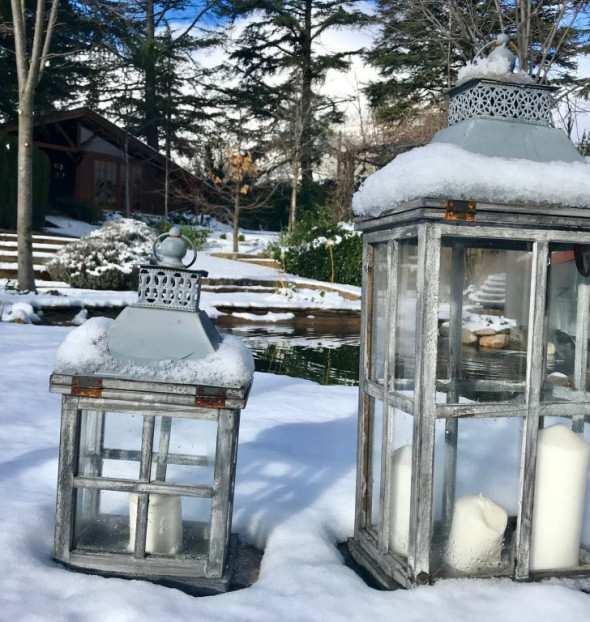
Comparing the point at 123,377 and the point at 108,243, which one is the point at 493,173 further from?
the point at 108,243

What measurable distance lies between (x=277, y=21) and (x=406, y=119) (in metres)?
11.6

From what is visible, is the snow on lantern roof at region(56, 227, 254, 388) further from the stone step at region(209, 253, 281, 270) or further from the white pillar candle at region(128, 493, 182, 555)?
the stone step at region(209, 253, 281, 270)

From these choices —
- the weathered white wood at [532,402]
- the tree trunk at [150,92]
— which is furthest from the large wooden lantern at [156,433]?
the tree trunk at [150,92]

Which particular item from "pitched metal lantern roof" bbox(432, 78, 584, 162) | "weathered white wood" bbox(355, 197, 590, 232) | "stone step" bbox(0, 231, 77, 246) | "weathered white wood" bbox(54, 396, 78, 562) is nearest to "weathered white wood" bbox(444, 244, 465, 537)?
"weathered white wood" bbox(355, 197, 590, 232)

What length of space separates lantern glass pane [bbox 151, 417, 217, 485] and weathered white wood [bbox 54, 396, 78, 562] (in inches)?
10.6

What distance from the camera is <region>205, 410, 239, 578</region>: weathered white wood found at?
6.99 ft

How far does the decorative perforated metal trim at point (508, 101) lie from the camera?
2.15 metres

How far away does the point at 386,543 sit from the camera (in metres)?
2.27

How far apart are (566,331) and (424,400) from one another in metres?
0.61

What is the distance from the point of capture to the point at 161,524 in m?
2.23

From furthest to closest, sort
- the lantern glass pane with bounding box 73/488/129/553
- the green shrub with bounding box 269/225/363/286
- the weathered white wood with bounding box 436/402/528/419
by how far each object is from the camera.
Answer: the green shrub with bounding box 269/225/363/286
the lantern glass pane with bounding box 73/488/129/553
the weathered white wood with bounding box 436/402/528/419

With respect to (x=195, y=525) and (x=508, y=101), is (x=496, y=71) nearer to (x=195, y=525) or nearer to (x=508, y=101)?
(x=508, y=101)

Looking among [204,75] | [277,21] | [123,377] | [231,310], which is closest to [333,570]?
[123,377]

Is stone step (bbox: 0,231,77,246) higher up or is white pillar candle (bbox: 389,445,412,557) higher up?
stone step (bbox: 0,231,77,246)
